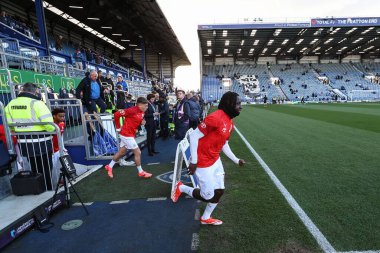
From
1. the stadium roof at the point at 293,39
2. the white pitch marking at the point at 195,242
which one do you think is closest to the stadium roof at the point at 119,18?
the stadium roof at the point at 293,39

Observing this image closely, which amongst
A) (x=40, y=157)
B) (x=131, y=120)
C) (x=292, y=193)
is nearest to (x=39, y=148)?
(x=40, y=157)

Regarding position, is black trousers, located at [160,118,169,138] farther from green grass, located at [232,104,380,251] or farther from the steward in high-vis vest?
the steward in high-vis vest

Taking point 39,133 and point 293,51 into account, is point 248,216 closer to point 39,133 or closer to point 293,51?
point 39,133

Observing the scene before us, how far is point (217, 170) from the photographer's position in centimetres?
332

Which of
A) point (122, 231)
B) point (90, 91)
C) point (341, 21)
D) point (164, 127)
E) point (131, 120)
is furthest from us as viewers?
point (341, 21)

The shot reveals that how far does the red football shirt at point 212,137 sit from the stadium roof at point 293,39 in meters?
34.0

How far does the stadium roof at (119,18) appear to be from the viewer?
22391mm

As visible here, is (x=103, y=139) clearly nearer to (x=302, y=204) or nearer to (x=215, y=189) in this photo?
(x=215, y=189)

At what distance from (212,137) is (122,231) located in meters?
1.80

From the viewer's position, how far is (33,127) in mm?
4164

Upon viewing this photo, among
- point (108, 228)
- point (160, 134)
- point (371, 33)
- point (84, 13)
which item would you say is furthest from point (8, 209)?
point (371, 33)

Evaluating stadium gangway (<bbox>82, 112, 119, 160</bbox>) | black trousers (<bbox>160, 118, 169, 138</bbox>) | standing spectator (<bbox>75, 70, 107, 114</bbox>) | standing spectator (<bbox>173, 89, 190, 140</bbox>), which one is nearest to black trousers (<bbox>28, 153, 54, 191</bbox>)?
stadium gangway (<bbox>82, 112, 119, 160</bbox>)

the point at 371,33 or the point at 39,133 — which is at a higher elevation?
the point at 371,33

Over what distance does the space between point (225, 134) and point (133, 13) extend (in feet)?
79.9
